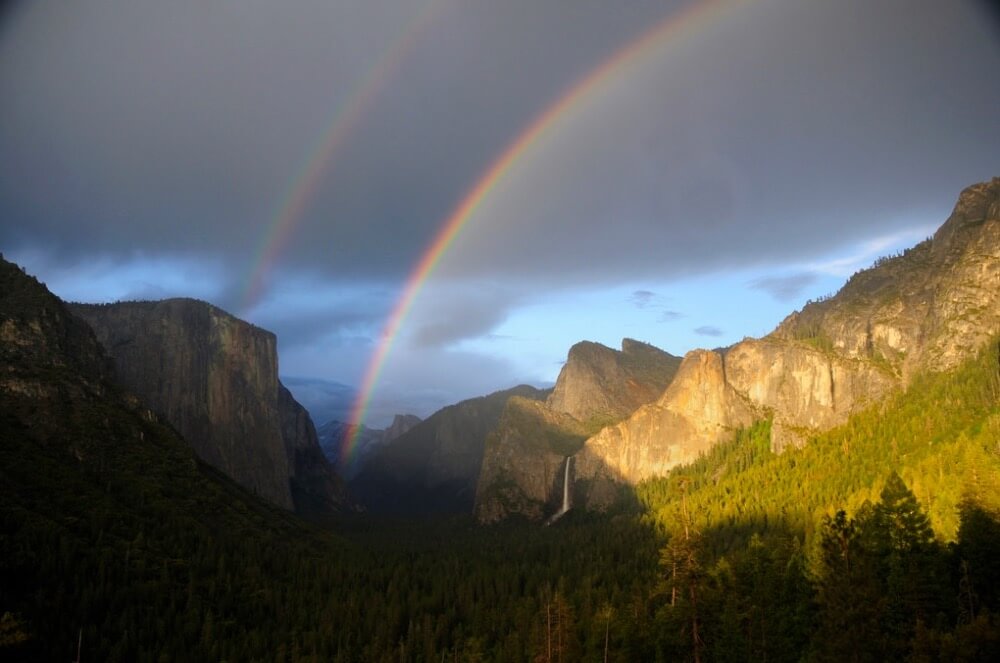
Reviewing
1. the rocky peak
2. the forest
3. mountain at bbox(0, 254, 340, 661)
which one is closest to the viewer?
the forest

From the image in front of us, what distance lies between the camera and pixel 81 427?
16538 centimetres

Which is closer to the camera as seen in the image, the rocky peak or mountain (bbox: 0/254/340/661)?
mountain (bbox: 0/254/340/661)

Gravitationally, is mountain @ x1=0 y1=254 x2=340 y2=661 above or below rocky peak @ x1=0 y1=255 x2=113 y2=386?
below

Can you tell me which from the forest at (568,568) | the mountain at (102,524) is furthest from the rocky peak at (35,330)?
the forest at (568,568)

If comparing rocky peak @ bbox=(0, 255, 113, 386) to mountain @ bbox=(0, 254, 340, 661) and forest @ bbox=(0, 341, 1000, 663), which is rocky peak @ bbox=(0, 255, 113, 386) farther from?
forest @ bbox=(0, 341, 1000, 663)

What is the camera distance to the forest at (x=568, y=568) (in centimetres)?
5956

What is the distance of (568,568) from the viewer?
149 m

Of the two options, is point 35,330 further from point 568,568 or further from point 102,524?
point 568,568

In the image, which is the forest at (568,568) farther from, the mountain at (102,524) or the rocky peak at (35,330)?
the rocky peak at (35,330)

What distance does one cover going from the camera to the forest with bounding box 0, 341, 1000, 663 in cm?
5956

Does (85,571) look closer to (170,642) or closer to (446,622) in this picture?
(170,642)

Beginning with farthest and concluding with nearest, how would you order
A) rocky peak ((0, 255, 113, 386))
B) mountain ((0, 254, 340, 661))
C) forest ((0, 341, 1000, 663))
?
rocky peak ((0, 255, 113, 386))
mountain ((0, 254, 340, 661))
forest ((0, 341, 1000, 663))

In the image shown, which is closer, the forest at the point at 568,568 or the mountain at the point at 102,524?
the forest at the point at 568,568

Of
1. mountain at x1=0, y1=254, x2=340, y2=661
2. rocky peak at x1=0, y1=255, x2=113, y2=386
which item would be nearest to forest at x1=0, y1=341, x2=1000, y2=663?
mountain at x1=0, y1=254, x2=340, y2=661
